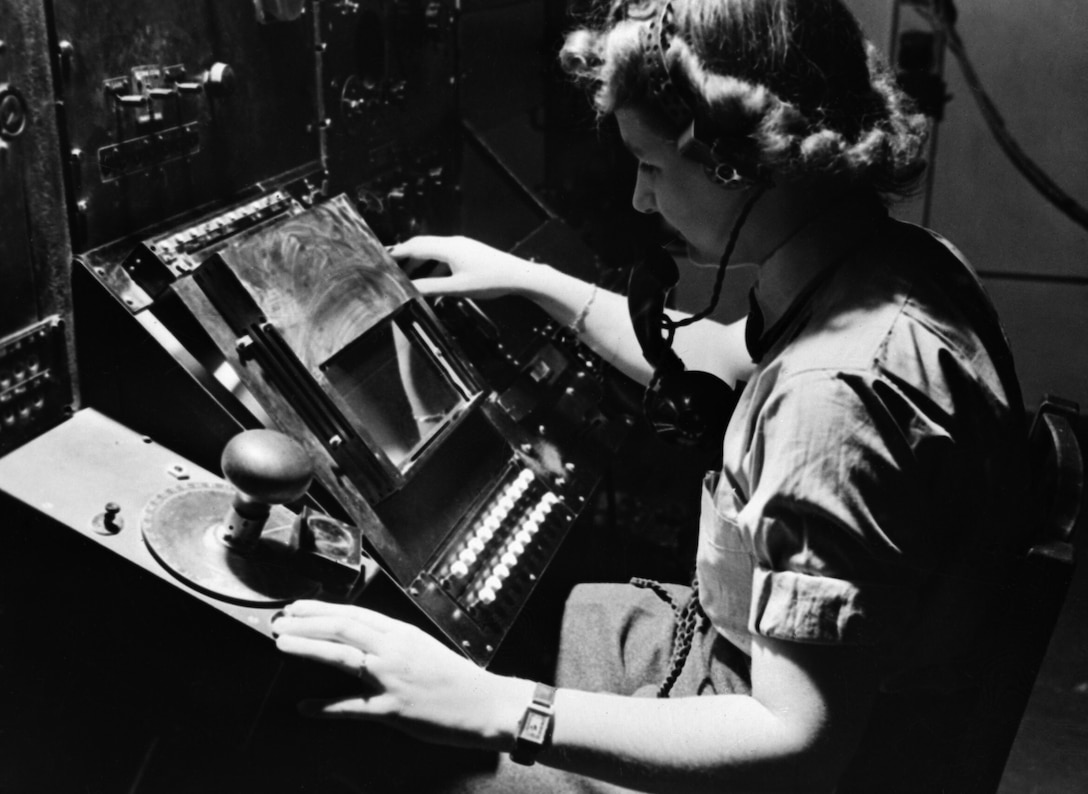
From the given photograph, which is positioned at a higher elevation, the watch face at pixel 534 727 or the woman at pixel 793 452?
the woman at pixel 793 452

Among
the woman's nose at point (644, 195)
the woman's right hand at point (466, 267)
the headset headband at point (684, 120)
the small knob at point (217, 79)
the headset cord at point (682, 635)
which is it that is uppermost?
the headset headband at point (684, 120)

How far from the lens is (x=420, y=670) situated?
1180mm

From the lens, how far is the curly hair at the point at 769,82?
1.26 meters

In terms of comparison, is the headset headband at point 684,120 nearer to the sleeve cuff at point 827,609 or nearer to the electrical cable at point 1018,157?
the sleeve cuff at point 827,609

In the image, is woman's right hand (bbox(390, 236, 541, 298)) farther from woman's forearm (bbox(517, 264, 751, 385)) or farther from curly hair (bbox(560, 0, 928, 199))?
curly hair (bbox(560, 0, 928, 199))

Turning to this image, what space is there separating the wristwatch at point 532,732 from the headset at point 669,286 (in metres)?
0.53

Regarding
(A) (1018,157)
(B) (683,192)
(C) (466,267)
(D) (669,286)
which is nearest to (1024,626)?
(B) (683,192)

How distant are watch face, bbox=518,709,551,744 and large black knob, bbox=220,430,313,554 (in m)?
0.38

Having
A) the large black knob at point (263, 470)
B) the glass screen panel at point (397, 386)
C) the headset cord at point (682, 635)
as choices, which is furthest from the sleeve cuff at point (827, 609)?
the glass screen panel at point (397, 386)

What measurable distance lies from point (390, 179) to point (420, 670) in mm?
1299

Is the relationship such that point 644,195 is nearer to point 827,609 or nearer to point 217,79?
point 827,609

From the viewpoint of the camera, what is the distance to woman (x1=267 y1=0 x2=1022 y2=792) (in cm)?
110

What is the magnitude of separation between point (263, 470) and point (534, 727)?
0.43 m

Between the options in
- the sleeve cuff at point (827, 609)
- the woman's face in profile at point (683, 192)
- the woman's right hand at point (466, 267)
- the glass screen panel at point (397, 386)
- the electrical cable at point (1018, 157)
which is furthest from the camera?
the electrical cable at point (1018, 157)
